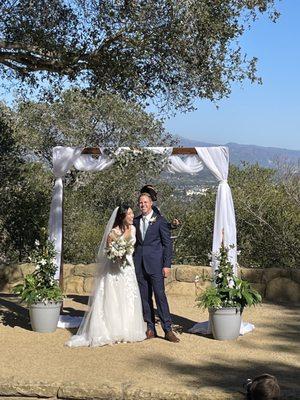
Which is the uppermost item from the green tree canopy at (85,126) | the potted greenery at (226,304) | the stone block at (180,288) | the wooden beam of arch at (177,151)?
the green tree canopy at (85,126)

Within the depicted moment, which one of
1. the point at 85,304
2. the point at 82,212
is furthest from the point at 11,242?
the point at 85,304

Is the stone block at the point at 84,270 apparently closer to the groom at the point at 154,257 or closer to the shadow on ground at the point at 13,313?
the shadow on ground at the point at 13,313

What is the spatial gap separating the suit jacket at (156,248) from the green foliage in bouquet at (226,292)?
0.70 m

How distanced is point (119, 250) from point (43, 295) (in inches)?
56.1

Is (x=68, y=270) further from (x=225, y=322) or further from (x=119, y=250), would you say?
(x=225, y=322)

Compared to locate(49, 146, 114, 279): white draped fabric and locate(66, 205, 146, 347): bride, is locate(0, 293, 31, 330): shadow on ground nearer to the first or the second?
locate(49, 146, 114, 279): white draped fabric

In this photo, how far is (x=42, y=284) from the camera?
8859 mm

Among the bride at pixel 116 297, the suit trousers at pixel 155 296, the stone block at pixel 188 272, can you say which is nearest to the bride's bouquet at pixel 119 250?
the bride at pixel 116 297

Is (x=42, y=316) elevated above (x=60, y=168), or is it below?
below

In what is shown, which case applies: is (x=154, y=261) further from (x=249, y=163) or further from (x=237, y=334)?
(x=249, y=163)

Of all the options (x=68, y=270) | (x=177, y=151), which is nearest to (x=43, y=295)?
(x=177, y=151)

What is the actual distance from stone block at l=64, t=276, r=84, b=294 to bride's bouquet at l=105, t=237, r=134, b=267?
4.02m

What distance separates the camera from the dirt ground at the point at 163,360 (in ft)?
20.1

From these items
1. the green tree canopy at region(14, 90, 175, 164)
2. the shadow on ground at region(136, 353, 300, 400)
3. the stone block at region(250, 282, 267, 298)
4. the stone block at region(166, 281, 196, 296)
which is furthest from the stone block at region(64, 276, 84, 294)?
the green tree canopy at region(14, 90, 175, 164)
